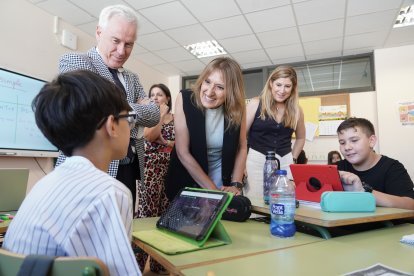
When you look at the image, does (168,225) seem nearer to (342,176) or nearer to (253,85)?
(342,176)

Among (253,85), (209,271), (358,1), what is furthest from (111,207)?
(253,85)

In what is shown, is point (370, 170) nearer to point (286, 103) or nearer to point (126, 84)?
point (286, 103)

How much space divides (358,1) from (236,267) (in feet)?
11.1

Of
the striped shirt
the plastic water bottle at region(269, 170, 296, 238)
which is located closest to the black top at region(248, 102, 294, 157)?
the plastic water bottle at region(269, 170, 296, 238)

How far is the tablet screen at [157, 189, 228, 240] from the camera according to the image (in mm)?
938

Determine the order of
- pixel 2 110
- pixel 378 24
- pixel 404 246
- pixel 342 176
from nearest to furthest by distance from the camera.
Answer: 1. pixel 404 246
2. pixel 342 176
3. pixel 2 110
4. pixel 378 24

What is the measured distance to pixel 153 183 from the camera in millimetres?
2125

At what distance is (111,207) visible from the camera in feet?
2.07

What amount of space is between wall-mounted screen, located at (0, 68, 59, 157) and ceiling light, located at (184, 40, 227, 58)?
7.23 ft

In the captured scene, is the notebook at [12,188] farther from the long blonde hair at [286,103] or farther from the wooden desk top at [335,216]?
the long blonde hair at [286,103]

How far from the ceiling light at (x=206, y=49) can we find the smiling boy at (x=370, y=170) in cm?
296

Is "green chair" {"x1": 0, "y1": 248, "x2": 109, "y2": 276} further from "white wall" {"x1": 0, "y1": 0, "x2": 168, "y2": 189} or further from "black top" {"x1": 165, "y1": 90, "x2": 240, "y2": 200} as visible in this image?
"white wall" {"x1": 0, "y1": 0, "x2": 168, "y2": 189}

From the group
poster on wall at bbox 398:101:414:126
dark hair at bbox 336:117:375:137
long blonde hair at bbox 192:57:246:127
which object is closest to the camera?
long blonde hair at bbox 192:57:246:127

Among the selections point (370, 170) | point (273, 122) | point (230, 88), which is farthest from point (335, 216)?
point (273, 122)
